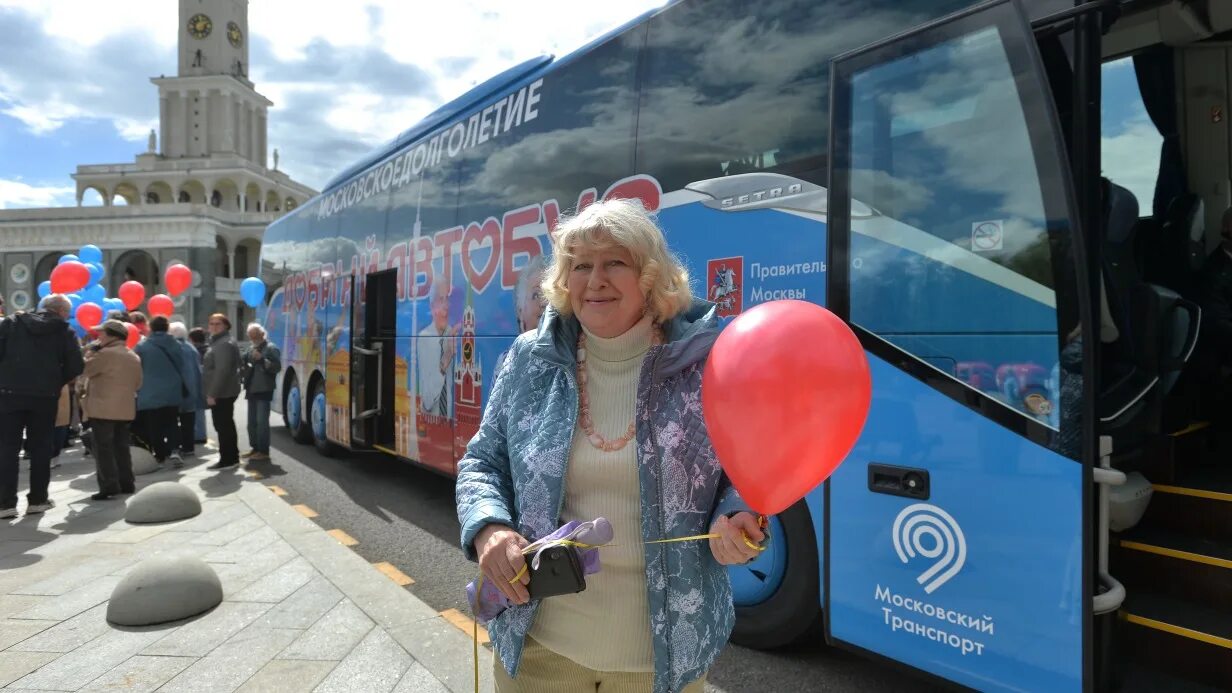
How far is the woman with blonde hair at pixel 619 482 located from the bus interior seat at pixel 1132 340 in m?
2.28

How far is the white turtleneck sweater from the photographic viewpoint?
1703 mm

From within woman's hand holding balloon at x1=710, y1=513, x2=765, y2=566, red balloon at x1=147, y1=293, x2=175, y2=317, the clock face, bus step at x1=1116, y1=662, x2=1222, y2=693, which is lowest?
bus step at x1=1116, y1=662, x2=1222, y2=693

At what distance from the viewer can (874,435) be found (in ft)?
9.43

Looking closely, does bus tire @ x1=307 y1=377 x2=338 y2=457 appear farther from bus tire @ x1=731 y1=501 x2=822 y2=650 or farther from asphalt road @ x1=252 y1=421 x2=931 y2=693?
bus tire @ x1=731 y1=501 x2=822 y2=650

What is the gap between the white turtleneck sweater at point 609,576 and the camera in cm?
170

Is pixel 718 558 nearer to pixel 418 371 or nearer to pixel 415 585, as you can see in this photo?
pixel 415 585

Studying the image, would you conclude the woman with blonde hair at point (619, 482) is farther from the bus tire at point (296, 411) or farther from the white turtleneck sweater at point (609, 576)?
the bus tire at point (296, 411)

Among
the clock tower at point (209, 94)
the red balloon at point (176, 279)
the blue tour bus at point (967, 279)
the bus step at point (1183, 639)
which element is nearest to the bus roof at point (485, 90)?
the blue tour bus at point (967, 279)

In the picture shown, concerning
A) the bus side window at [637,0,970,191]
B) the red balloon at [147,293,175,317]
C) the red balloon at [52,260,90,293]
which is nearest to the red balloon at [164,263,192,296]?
the red balloon at [147,293,175,317]

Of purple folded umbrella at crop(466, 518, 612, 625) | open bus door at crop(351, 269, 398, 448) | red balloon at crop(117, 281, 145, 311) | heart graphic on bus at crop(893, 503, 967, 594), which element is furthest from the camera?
red balloon at crop(117, 281, 145, 311)

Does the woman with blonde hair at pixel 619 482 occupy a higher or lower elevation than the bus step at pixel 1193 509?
higher

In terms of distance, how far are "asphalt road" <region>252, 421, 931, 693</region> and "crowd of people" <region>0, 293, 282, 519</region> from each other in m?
1.17

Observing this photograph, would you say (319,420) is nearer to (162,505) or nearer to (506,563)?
(162,505)

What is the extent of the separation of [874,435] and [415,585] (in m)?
3.36
